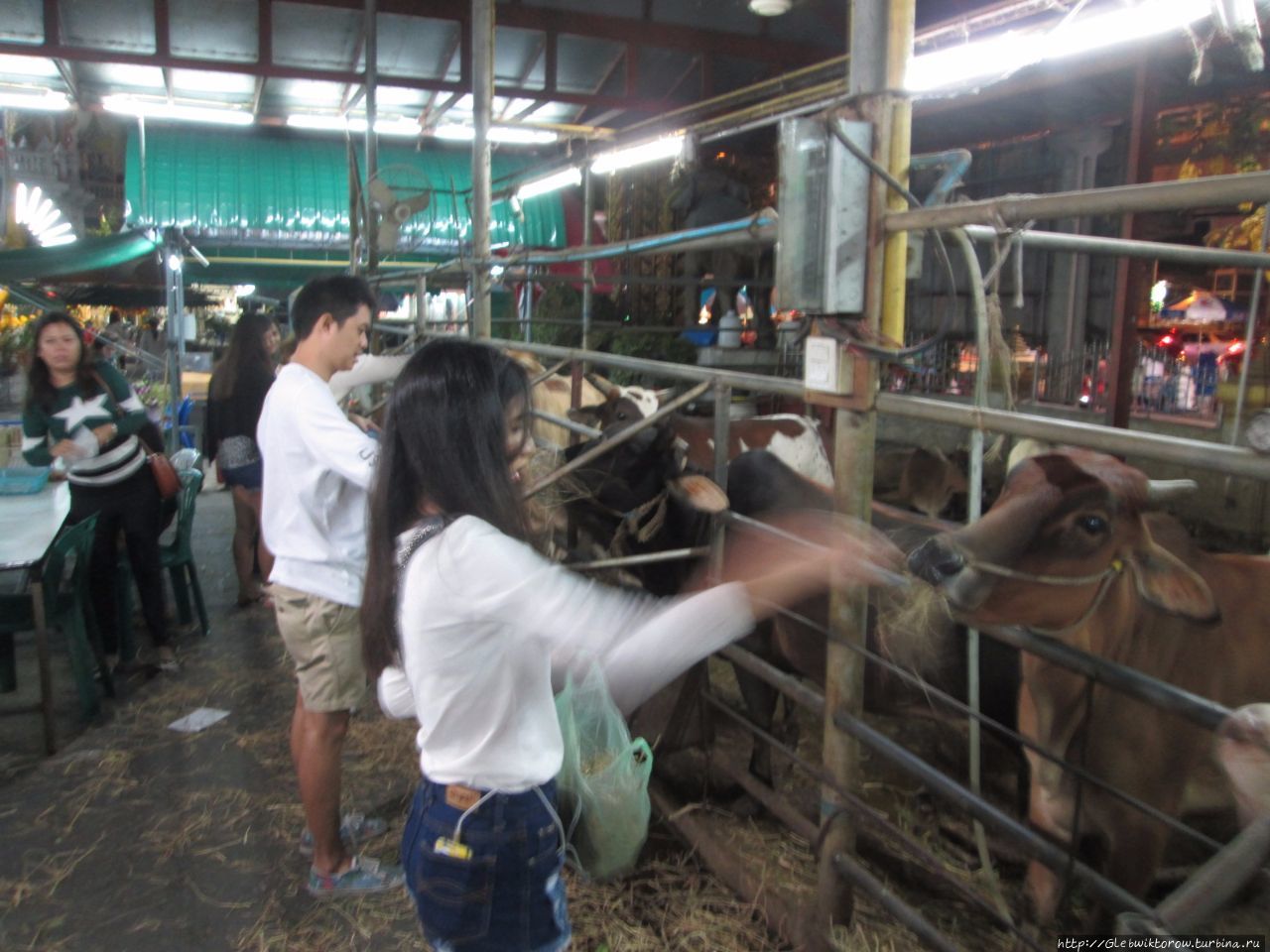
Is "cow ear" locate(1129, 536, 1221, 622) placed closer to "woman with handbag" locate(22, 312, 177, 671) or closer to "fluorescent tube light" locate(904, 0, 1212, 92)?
"fluorescent tube light" locate(904, 0, 1212, 92)

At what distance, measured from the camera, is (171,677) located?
204 inches

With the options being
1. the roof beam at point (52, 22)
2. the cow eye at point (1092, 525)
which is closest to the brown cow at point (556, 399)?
the cow eye at point (1092, 525)

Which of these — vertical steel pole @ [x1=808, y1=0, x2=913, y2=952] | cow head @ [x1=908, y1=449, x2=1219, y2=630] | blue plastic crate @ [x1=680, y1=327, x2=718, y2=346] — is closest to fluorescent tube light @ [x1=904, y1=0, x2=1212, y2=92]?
vertical steel pole @ [x1=808, y1=0, x2=913, y2=952]

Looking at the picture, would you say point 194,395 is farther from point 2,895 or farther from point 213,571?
A: point 2,895

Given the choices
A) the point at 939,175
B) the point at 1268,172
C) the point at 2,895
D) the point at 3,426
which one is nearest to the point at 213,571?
the point at 3,426

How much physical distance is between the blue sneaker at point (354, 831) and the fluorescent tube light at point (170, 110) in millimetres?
12453

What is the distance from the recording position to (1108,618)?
2.48m

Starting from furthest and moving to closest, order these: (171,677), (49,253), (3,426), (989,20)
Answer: (49,253) < (3,426) < (989,20) < (171,677)

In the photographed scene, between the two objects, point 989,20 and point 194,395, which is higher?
point 989,20

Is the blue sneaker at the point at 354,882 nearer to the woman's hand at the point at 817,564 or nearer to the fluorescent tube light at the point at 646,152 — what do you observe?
the woman's hand at the point at 817,564

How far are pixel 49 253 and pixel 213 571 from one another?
505 centimetres

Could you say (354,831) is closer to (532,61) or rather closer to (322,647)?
(322,647)

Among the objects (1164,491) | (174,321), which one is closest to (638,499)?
(1164,491)

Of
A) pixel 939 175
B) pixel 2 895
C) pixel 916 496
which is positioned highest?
pixel 939 175
